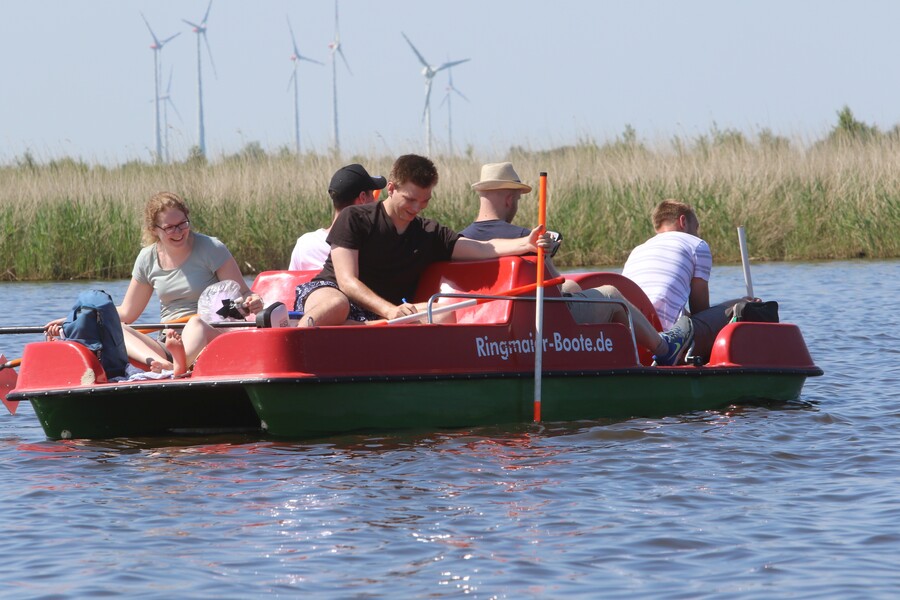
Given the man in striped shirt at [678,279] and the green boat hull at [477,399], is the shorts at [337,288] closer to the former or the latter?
the green boat hull at [477,399]

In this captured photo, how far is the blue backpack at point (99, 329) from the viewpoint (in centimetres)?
777

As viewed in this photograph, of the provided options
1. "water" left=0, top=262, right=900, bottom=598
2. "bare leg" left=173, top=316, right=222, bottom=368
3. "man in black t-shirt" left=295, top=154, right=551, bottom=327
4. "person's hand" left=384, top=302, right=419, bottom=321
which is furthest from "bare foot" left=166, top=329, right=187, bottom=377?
"person's hand" left=384, top=302, right=419, bottom=321

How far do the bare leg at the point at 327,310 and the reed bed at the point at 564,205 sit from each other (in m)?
10.9

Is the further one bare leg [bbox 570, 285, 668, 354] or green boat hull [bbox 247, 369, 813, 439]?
bare leg [bbox 570, 285, 668, 354]

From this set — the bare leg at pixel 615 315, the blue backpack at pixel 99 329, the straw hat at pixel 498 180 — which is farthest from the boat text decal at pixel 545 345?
the blue backpack at pixel 99 329

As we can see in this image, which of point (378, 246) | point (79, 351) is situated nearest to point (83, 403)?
point (79, 351)

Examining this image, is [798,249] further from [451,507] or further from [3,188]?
[451,507]

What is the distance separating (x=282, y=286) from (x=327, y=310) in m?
1.32

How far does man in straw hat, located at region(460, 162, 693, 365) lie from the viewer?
8.33 m

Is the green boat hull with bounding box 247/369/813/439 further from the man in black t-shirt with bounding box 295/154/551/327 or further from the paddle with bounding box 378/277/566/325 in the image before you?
the man in black t-shirt with bounding box 295/154/551/327

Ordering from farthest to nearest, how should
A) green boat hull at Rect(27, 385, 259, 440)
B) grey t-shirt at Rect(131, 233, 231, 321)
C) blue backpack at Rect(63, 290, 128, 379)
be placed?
grey t-shirt at Rect(131, 233, 231, 321) < blue backpack at Rect(63, 290, 128, 379) < green boat hull at Rect(27, 385, 259, 440)

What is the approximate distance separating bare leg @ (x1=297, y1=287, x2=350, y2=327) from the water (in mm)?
647

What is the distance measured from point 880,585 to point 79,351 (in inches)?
165

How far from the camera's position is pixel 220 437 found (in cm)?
799
